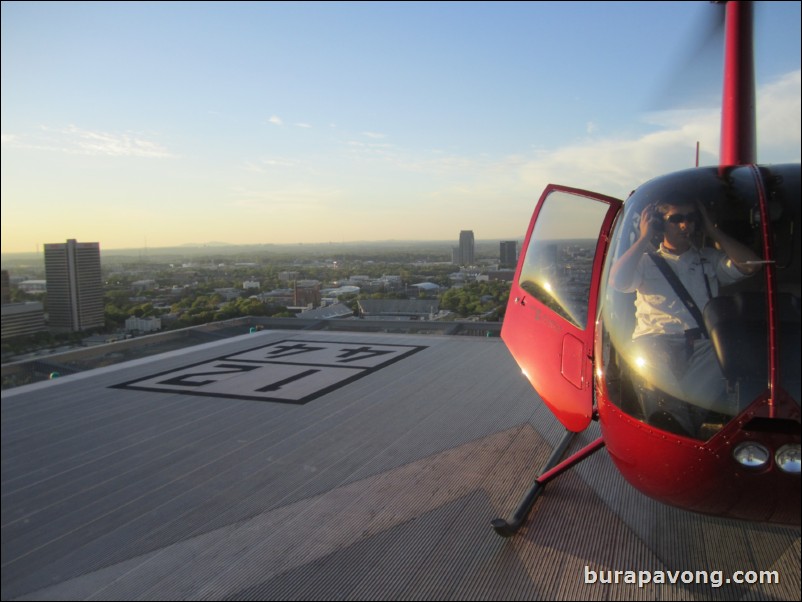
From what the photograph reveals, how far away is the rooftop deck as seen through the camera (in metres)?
2.47

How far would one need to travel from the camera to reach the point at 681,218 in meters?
2.22

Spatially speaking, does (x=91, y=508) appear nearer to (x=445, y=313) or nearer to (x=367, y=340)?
(x=367, y=340)

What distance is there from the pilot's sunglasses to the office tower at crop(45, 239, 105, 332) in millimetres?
3567

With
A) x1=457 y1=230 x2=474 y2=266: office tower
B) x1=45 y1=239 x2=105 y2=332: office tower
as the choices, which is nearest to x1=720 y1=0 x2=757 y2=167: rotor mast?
x1=457 y1=230 x2=474 y2=266: office tower

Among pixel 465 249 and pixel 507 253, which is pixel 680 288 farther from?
pixel 465 249

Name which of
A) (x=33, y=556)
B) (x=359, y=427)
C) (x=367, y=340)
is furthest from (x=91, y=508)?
(x=367, y=340)

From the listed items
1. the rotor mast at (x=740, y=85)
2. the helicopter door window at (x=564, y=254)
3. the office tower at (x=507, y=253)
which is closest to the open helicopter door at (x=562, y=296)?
the helicopter door window at (x=564, y=254)

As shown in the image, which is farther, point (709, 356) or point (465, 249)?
point (465, 249)

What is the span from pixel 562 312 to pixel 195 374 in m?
5.45

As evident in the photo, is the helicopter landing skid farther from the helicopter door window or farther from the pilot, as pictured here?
the pilot

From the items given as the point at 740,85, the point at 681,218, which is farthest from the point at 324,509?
the point at 740,85

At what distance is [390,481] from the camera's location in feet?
11.9

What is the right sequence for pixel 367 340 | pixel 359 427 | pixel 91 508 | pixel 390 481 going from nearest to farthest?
pixel 91 508, pixel 390 481, pixel 359 427, pixel 367 340

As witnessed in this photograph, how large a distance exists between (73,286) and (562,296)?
3.30 m
